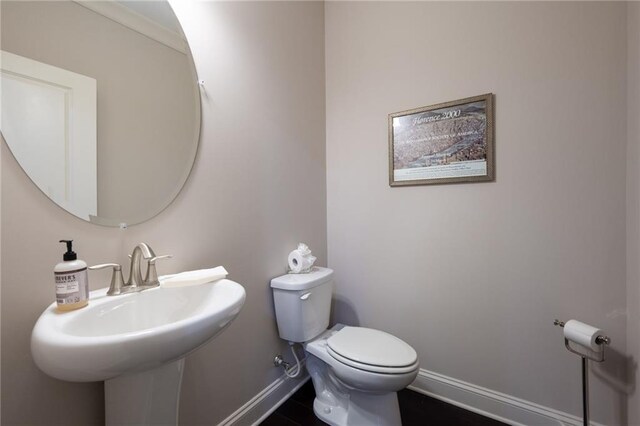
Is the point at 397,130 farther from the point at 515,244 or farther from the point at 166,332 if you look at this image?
the point at 166,332

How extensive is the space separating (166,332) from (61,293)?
0.35 m

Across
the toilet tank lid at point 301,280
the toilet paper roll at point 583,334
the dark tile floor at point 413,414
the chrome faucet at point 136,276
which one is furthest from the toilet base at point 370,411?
the chrome faucet at point 136,276

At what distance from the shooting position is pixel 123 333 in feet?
2.15

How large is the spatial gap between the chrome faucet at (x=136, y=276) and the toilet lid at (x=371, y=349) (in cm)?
83

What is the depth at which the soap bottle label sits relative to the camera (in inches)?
27.2

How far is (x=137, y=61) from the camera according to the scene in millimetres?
976

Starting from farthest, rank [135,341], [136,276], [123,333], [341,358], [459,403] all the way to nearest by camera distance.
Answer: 1. [459,403]
2. [341,358]
3. [136,276]
4. [123,333]
5. [135,341]

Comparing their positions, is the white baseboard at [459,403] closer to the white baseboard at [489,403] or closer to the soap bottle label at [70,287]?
the white baseboard at [489,403]

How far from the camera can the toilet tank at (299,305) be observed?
138 cm

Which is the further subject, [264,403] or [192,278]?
[264,403]

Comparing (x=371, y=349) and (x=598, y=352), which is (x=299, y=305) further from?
(x=598, y=352)

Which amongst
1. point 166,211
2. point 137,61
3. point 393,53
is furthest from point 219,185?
point 393,53

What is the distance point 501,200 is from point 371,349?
98 cm

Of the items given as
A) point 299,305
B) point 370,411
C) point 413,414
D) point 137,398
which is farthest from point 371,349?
point 137,398
